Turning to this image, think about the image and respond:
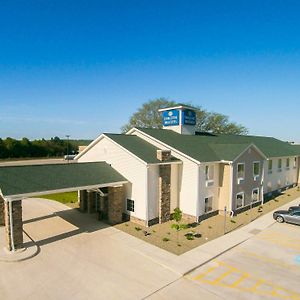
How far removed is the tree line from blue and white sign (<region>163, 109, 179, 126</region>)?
45.1 m

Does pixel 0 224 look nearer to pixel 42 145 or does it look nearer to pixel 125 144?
pixel 125 144

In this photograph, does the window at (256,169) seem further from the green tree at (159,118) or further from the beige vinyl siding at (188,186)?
the green tree at (159,118)

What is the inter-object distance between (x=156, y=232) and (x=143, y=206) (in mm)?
2422

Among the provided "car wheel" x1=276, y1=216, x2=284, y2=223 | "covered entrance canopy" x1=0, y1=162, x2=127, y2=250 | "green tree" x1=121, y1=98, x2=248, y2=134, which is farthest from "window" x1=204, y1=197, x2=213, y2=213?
"green tree" x1=121, y1=98, x2=248, y2=134

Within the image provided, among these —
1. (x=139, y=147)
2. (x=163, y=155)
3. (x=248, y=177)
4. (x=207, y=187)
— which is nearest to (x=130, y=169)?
(x=139, y=147)

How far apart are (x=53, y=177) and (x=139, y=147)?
317 inches

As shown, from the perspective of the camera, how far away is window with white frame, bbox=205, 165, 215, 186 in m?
23.7

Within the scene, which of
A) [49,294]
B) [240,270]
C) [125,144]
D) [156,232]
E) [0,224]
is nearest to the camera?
[49,294]

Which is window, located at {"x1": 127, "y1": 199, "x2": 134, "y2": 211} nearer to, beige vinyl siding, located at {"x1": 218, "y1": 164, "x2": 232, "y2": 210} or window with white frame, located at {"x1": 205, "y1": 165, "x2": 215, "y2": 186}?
window with white frame, located at {"x1": 205, "y1": 165, "x2": 215, "y2": 186}

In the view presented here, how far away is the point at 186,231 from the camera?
20203 mm

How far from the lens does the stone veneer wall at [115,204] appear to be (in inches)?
848

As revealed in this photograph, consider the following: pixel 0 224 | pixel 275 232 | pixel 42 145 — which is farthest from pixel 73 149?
pixel 275 232

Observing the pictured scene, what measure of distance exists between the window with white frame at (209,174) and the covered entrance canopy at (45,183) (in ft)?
25.0

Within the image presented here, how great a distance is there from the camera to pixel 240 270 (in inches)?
566
